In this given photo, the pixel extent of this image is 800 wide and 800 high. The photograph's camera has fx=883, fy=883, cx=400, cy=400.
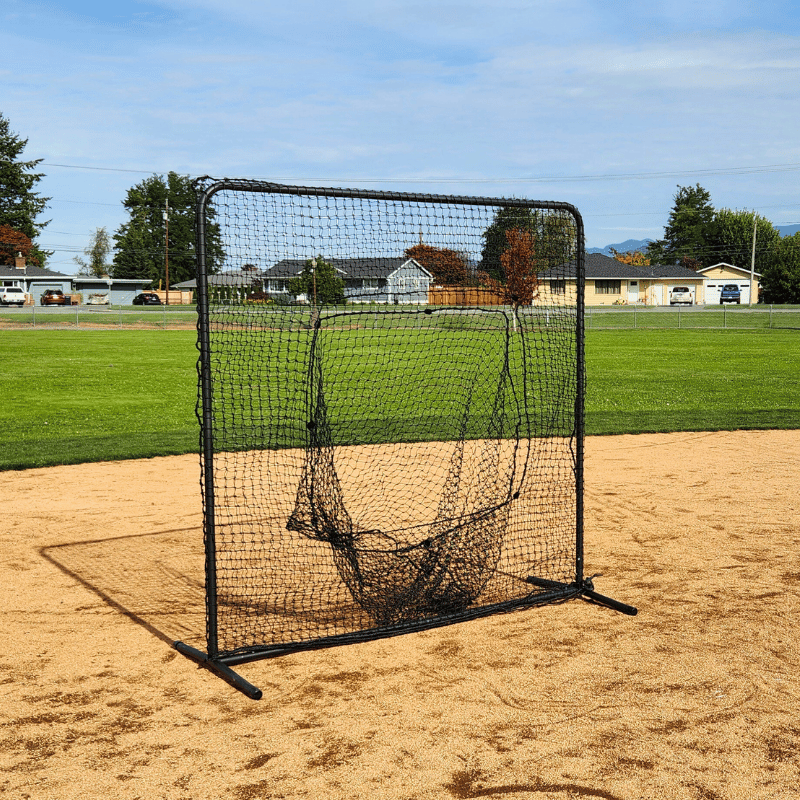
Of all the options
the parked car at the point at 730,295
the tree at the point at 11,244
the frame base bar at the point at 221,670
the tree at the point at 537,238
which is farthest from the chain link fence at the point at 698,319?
the tree at the point at 11,244

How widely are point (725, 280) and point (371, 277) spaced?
3271 inches

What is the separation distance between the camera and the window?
2808 inches

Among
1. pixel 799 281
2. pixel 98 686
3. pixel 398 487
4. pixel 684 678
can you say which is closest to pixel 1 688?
pixel 98 686

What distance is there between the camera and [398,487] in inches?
372

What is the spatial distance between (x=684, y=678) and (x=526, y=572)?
2.22 meters

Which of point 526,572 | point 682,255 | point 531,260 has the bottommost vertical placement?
point 526,572

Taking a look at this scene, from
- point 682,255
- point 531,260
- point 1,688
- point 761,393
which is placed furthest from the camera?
point 682,255

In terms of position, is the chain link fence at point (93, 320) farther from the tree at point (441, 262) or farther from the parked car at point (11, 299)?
the tree at point (441, 262)

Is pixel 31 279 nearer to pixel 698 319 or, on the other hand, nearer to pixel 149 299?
pixel 149 299

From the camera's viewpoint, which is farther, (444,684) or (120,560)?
(120,560)

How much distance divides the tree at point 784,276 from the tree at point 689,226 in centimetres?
3118

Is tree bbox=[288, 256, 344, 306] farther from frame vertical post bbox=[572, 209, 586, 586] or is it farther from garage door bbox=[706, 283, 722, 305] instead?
garage door bbox=[706, 283, 722, 305]

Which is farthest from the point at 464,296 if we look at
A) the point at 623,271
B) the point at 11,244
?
the point at 11,244

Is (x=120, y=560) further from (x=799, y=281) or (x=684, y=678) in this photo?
(x=799, y=281)
